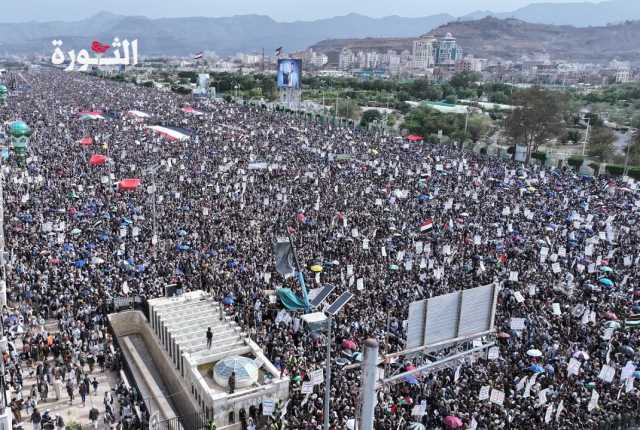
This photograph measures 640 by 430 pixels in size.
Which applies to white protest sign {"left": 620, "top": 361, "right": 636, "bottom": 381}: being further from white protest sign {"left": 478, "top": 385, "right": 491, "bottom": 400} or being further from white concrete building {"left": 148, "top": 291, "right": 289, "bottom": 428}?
white concrete building {"left": 148, "top": 291, "right": 289, "bottom": 428}

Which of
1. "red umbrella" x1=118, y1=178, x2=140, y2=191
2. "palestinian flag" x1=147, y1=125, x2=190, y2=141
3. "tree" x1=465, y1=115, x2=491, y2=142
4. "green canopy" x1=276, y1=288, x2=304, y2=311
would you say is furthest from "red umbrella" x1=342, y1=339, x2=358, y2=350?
"tree" x1=465, y1=115, x2=491, y2=142

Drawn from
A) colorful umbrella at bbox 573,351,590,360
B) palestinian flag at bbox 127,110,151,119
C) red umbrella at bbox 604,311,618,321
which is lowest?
red umbrella at bbox 604,311,618,321

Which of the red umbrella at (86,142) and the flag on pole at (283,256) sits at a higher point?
the flag on pole at (283,256)

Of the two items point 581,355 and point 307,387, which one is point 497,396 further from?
point 307,387

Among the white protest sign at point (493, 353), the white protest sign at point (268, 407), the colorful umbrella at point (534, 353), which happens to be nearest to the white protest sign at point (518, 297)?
the colorful umbrella at point (534, 353)

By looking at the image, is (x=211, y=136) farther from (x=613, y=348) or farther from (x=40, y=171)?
(x=613, y=348)

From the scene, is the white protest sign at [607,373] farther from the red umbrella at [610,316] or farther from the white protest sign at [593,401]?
the red umbrella at [610,316]
